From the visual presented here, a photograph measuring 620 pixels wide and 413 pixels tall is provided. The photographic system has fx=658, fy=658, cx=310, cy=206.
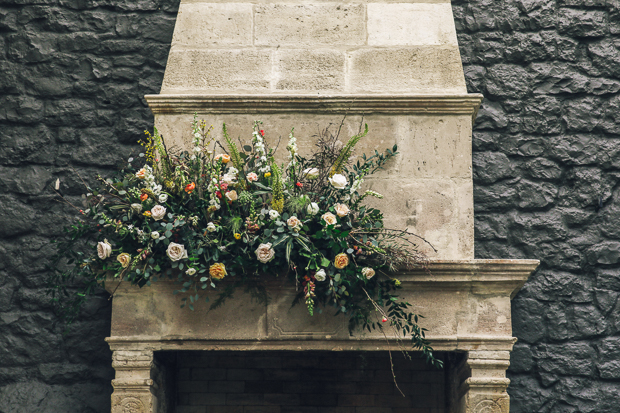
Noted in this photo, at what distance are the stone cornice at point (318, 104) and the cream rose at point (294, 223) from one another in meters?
0.95

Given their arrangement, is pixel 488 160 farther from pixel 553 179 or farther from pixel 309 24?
pixel 309 24

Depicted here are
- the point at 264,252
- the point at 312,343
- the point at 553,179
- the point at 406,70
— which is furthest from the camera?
the point at 553,179

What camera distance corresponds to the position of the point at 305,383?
15.5 feet

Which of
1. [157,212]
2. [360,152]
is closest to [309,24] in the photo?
[360,152]

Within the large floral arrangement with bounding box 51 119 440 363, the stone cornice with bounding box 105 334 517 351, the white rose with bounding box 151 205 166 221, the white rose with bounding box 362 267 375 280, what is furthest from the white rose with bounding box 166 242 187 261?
the white rose with bounding box 362 267 375 280

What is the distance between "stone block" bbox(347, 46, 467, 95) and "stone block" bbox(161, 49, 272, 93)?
582 millimetres

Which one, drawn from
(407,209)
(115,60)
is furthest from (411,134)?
(115,60)

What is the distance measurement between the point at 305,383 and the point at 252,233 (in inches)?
62.3

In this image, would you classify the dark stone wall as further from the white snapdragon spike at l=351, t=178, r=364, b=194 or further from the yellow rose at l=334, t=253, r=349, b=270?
the yellow rose at l=334, t=253, r=349, b=270

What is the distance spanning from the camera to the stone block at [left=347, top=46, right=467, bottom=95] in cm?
423

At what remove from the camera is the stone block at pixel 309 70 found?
168 inches

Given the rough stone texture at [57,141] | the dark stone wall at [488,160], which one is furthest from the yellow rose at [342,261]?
the rough stone texture at [57,141]

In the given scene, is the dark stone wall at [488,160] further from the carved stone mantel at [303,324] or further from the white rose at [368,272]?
the white rose at [368,272]

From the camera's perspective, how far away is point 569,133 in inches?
187
